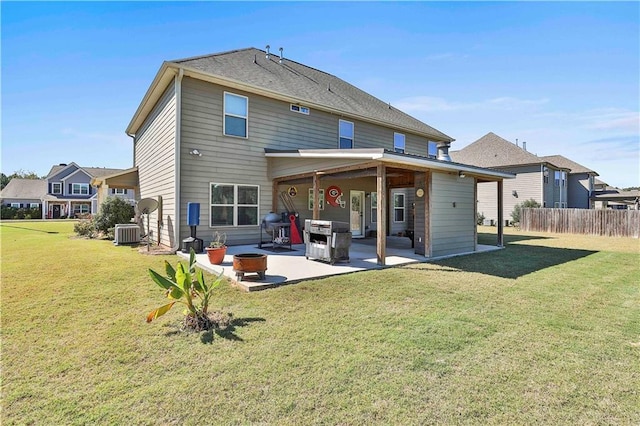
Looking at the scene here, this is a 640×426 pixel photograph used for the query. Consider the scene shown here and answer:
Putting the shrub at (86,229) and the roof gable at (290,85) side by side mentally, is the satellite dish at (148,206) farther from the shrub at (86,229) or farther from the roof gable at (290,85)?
the shrub at (86,229)

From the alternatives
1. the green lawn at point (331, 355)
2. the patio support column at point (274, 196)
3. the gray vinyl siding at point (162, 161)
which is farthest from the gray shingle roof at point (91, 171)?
the green lawn at point (331, 355)

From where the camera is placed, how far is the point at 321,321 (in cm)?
391

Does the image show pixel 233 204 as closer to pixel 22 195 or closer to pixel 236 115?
pixel 236 115

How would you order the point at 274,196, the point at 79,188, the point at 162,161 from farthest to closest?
the point at 79,188, the point at 274,196, the point at 162,161

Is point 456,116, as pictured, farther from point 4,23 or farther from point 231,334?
point 4,23

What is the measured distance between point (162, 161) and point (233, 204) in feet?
9.53

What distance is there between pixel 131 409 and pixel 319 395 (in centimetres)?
141

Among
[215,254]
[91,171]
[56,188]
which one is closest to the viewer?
[215,254]

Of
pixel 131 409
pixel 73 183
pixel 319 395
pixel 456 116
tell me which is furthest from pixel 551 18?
pixel 73 183

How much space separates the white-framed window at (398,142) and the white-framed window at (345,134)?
316 cm

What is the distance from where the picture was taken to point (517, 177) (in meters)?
25.7

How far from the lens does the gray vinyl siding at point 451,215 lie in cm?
879

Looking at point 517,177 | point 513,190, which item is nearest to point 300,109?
point 513,190

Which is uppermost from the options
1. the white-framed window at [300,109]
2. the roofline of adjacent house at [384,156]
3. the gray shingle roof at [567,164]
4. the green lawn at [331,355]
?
the gray shingle roof at [567,164]
